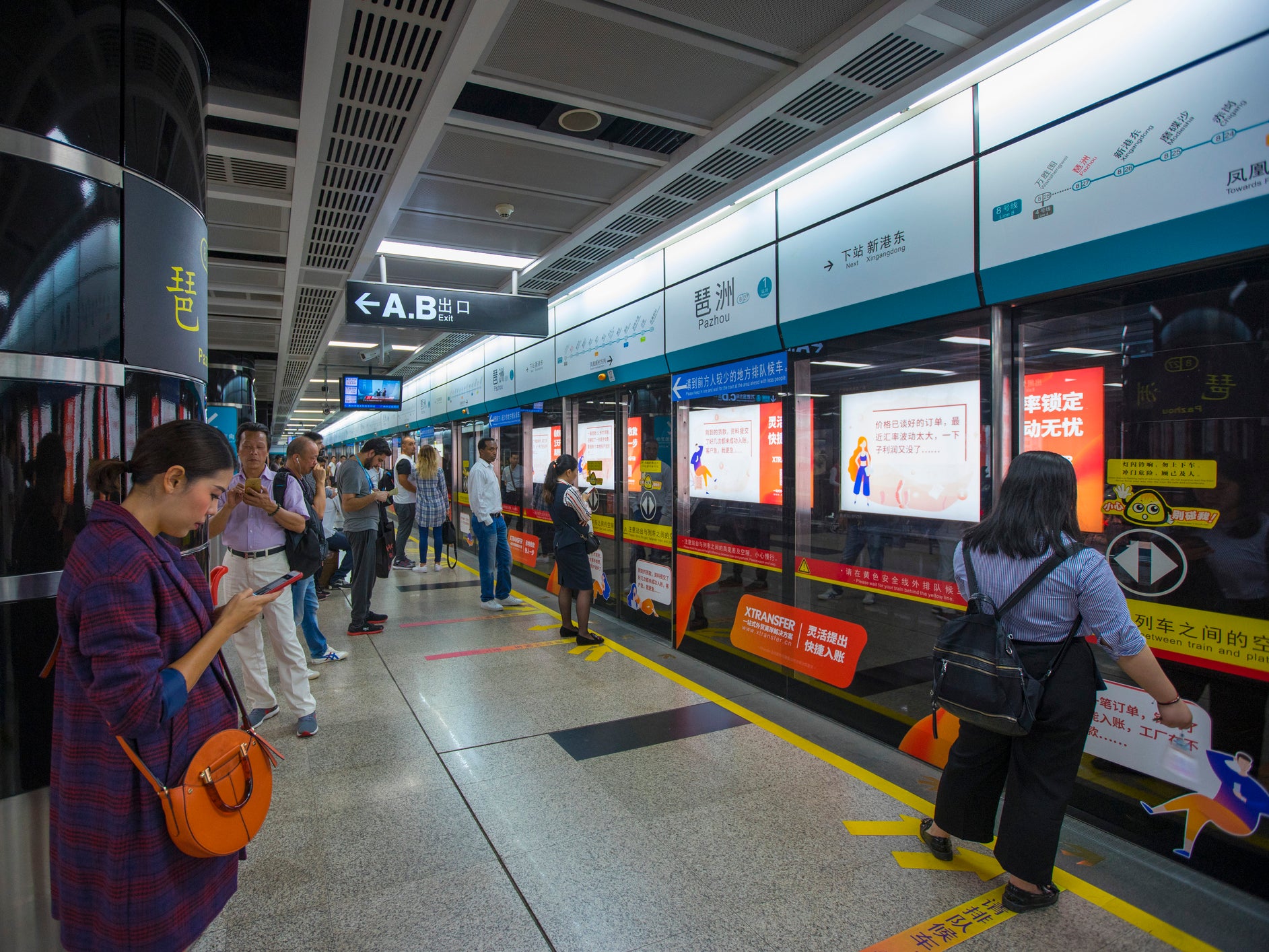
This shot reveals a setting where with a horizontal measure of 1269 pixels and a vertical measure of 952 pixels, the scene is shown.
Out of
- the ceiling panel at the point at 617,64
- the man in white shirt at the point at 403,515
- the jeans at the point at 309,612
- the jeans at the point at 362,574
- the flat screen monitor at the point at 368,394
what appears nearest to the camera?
the ceiling panel at the point at 617,64

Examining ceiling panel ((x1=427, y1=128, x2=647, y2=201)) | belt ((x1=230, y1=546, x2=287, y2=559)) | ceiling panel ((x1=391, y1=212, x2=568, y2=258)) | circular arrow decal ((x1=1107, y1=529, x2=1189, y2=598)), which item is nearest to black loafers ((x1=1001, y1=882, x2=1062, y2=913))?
circular arrow decal ((x1=1107, y1=529, x2=1189, y2=598))

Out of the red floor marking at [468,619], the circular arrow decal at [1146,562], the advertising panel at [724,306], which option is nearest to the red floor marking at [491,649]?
the red floor marking at [468,619]

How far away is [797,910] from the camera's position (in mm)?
2332

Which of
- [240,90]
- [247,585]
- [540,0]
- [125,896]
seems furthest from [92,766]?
[240,90]

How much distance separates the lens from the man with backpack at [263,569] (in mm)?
3709

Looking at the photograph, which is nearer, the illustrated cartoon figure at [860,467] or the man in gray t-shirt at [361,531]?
the illustrated cartoon figure at [860,467]

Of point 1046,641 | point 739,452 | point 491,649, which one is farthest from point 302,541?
point 1046,641

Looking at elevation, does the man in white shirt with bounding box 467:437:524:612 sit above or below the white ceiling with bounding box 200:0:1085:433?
below

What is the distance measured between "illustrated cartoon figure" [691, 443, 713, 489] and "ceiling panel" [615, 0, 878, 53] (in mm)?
3017

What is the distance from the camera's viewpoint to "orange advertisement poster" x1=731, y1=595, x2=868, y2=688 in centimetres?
400

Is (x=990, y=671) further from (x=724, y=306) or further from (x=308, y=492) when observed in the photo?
(x=308, y=492)

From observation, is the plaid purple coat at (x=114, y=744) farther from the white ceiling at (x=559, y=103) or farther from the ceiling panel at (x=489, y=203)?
the ceiling panel at (x=489, y=203)

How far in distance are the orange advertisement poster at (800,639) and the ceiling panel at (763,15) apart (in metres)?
3.07

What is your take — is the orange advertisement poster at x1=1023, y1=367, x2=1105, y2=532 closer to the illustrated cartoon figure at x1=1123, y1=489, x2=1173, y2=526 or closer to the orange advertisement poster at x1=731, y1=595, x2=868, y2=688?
the illustrated cartoon figure at x1=1123, y1=489, x2=1173, y2=526
